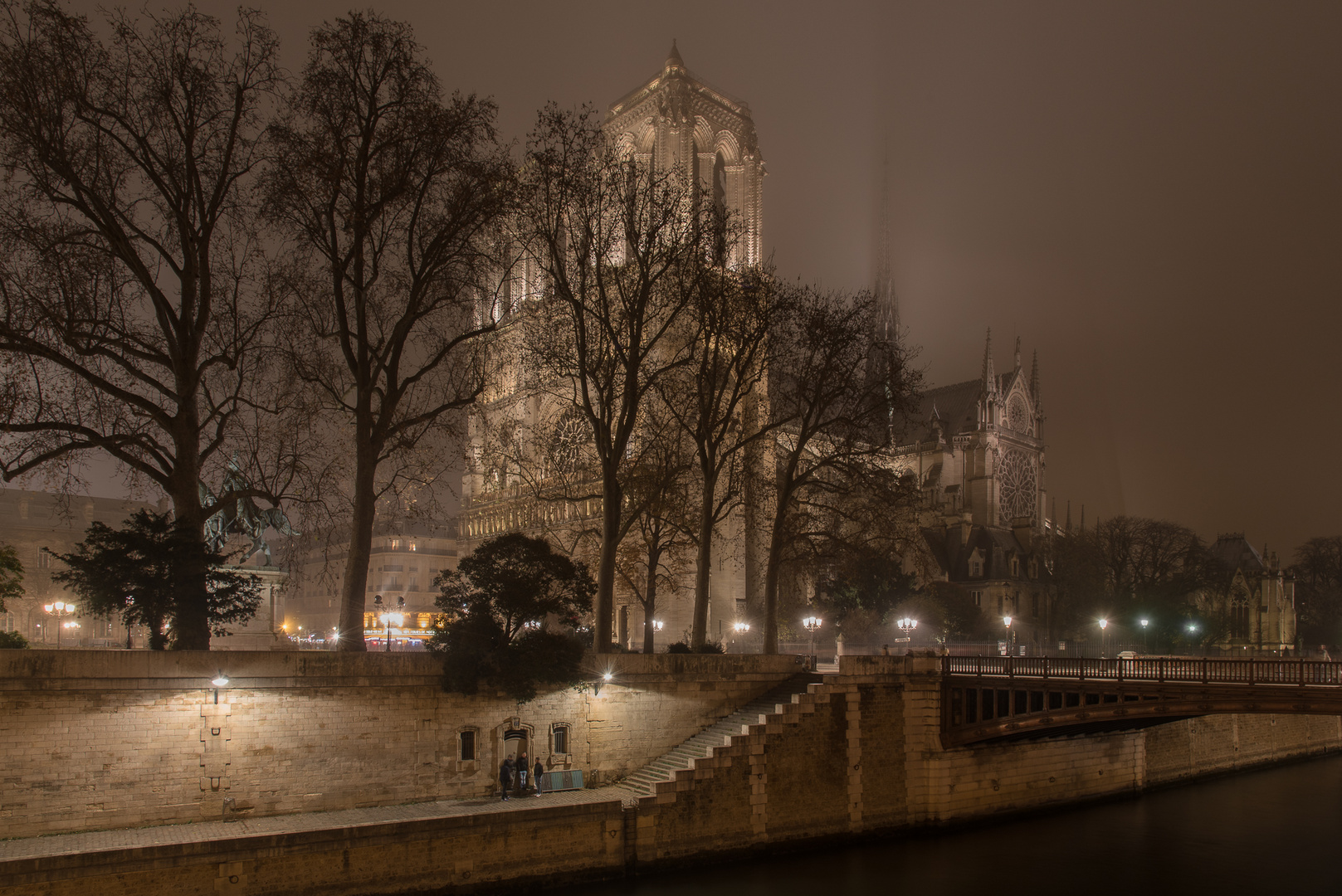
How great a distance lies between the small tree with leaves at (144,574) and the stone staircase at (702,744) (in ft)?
30.5

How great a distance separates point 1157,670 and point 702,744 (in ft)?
35.6

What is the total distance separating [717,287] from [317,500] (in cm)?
1312

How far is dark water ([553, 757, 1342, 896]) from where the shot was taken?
21469mm

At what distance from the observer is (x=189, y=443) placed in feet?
71.7

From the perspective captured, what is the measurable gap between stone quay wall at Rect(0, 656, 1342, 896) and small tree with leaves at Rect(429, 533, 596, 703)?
7.20 feet

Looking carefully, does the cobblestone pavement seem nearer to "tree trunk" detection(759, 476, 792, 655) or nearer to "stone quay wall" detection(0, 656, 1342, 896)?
"stone quay wall" detection(0, 656, 1342, 896)

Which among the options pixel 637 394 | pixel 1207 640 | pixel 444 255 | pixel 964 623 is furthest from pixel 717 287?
pixel 1207 640

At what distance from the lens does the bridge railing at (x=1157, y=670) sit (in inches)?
832

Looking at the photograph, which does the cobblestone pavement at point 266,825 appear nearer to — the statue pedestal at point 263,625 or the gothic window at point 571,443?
the statue pedestal at point 263,625

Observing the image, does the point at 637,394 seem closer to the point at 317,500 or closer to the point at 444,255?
the point at 444,255

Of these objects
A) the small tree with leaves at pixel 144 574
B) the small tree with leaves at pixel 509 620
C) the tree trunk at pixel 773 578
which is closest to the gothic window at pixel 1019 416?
the tree trunk at pixel 773 578

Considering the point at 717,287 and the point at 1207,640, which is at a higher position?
the point at 717,287

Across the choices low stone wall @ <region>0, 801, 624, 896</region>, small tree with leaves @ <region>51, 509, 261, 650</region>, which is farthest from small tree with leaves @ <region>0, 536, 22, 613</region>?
low stone wall @ <region>0, 801, 624, 896</region>

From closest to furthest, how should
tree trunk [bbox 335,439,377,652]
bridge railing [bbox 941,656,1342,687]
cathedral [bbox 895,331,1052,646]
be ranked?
bridge railing [bbox 941,656,1342,687] → tree trunk [bbox 335,439,377,652] → cathedral [bbox 895,331,1052,646]
